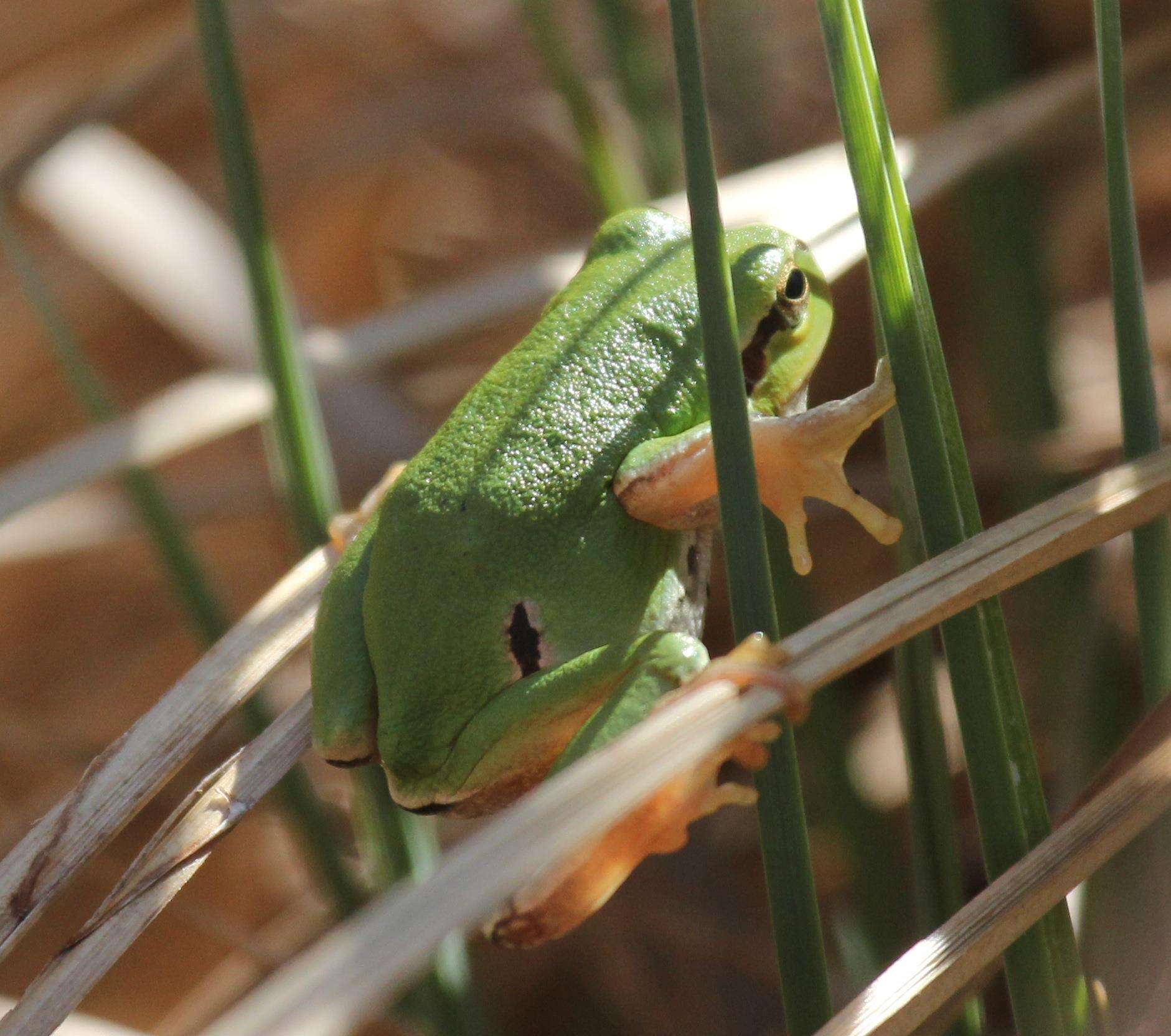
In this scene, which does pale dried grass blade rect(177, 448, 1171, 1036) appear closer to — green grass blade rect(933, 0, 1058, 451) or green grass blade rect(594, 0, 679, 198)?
green grass blade rect(933, 0, 1058, 451)

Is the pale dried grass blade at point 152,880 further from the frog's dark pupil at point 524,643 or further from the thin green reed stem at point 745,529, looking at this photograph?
the thin green reed stem at point 745,529

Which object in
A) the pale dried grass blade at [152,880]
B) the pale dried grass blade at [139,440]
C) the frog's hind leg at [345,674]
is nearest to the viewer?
the pale dried grass blade at [152,880]

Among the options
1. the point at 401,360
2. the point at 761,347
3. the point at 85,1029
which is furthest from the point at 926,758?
the point at 401,360

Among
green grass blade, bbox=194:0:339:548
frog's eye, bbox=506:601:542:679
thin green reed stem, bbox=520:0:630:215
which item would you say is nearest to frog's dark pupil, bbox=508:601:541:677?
frog's eye, bbox=506:601:542:679

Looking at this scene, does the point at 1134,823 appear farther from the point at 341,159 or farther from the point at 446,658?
the point at 341,159

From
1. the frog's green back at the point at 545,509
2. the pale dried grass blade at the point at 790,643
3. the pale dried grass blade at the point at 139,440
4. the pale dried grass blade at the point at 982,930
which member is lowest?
the pale dried grass blade at the point at 982,930

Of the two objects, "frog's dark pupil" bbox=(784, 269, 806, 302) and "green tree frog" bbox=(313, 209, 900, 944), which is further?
"frog's dark pupil" bbox=(784, 269, 806, 302)

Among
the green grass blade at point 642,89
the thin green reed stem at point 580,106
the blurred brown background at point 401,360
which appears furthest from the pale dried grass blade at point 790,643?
the green grass blade at point 642,89
